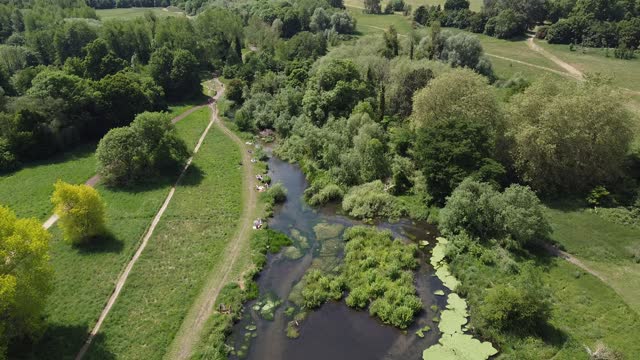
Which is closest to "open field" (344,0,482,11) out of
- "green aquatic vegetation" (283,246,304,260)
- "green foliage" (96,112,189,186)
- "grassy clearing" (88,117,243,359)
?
"green foliage" (96,112,189,186)

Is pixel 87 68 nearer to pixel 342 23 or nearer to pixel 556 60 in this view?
pixel 342 23

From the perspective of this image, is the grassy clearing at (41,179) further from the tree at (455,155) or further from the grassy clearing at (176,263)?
the tree at (455,155)

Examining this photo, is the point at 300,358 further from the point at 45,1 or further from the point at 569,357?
the point at 45,1

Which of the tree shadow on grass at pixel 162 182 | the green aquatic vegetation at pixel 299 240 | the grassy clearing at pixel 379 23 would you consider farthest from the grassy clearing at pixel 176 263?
the grassy clearing at pixel 379 23

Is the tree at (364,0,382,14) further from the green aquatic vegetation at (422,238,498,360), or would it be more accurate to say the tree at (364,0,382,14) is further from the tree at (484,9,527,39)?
the green aquatic vegetation at (422,238,498,360)

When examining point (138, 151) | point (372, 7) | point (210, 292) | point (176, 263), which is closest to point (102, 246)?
point (176, 263)

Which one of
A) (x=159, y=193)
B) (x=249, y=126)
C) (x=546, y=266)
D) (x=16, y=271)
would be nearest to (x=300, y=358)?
(x=16, y=271)

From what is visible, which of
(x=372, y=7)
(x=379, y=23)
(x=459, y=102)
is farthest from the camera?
(x=372, y=7)
